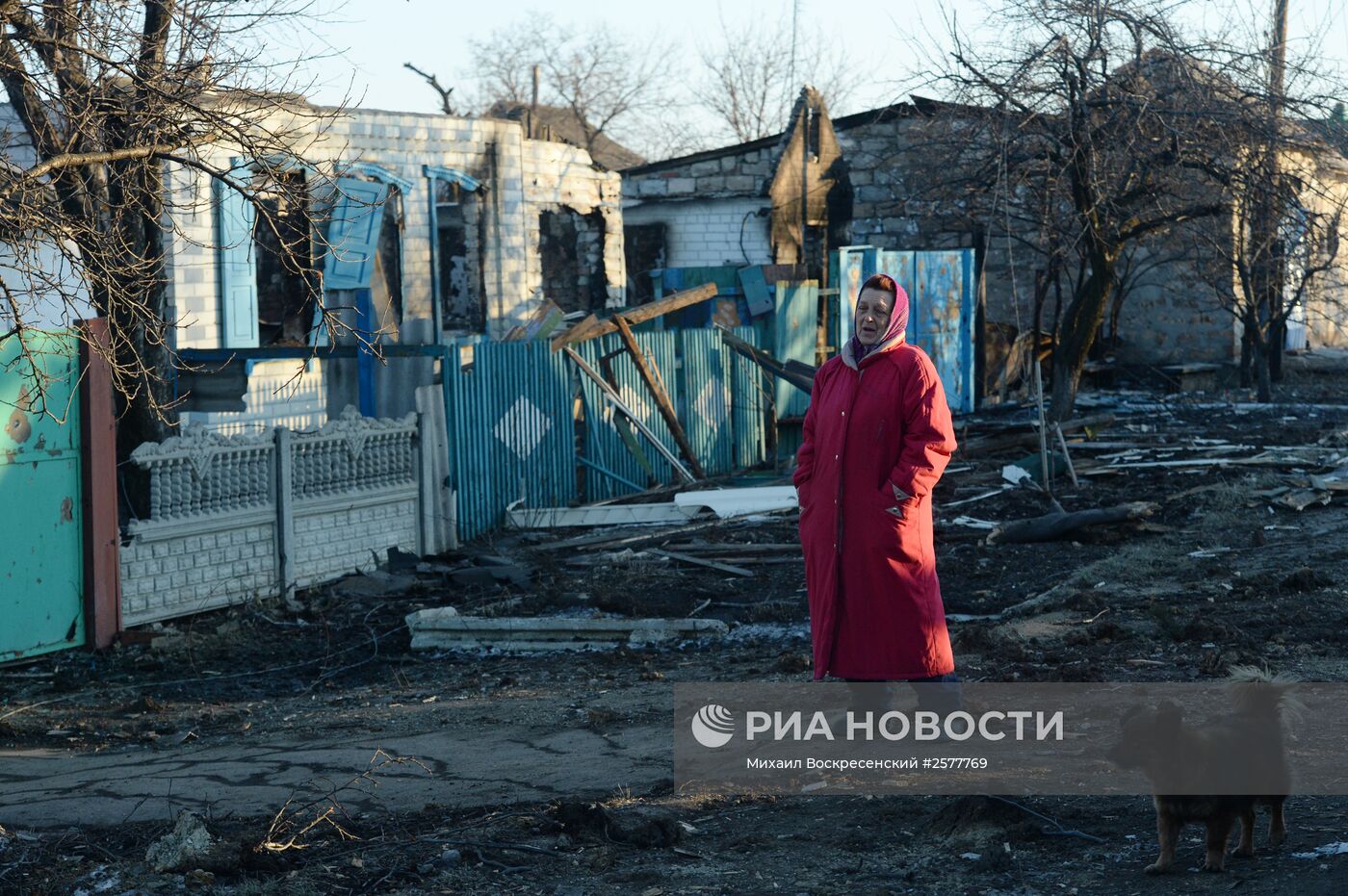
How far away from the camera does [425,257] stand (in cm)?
1648

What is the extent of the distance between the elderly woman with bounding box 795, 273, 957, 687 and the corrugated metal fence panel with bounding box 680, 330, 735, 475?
9542 mm

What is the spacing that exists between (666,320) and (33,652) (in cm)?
1162

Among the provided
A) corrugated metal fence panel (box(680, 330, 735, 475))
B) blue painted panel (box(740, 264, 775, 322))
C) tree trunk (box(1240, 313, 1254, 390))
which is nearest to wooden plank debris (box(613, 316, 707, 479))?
corrugated metal fence panel (box(680, 330, 735, 475))

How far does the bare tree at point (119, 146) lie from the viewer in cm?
571

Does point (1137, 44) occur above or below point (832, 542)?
above

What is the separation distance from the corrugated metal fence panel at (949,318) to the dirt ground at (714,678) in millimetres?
5060

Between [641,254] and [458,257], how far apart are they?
213 inches

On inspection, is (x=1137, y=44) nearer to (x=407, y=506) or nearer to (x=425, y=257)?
(x=425, y=257)

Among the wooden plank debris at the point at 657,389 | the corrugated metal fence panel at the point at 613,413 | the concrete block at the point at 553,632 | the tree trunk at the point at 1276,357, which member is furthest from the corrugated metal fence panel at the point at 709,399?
the tree trunk at the point at 1276,357

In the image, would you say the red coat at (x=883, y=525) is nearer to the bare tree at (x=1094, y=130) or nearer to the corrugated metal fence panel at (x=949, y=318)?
the bare tree at (x=1094, y=130)

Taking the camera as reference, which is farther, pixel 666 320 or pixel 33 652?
pixel 666 320

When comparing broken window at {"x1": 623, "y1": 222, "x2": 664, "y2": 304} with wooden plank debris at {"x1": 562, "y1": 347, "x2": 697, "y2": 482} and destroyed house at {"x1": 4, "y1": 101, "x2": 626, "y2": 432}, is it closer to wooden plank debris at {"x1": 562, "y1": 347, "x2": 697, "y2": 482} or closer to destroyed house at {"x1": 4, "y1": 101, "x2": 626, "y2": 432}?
destroyed house at {"x1": 4, "y1": 101, "x2": 626, "y2": 432}

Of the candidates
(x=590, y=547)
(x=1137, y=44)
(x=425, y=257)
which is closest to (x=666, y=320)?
(x=425, y=257)

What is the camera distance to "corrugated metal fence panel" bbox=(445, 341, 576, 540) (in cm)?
1173
